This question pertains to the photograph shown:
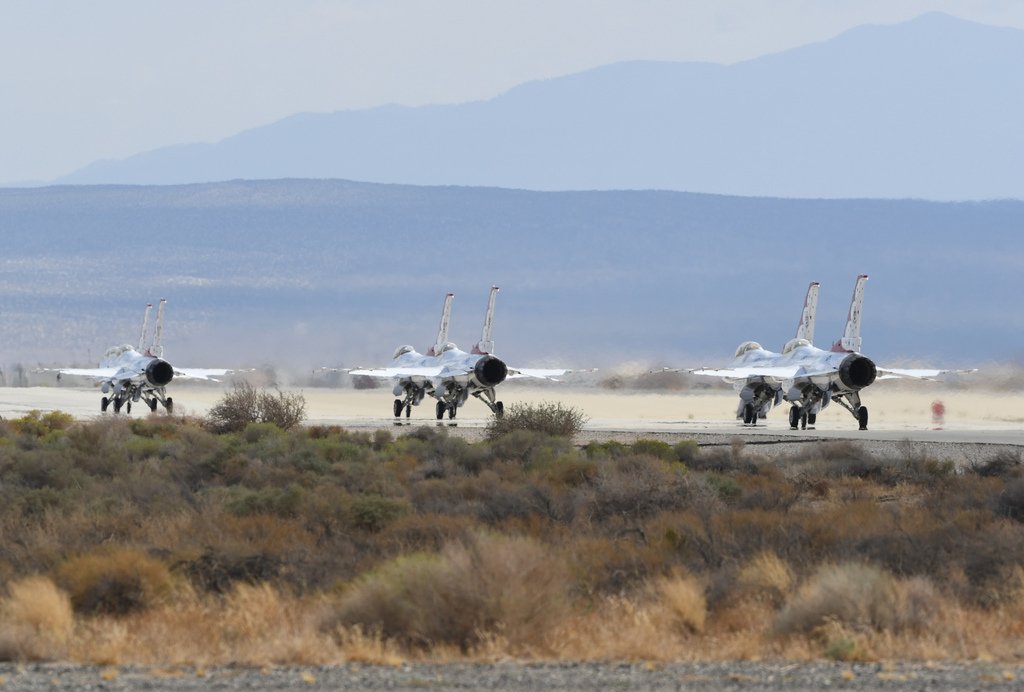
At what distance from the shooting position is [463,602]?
15938 millimetres

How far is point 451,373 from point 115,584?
46822 millimetres

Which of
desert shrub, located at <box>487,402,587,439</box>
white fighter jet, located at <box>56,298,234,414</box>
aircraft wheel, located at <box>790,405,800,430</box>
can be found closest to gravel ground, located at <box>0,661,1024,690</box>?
desert shrub, located at <box>487,402,587,439</box>

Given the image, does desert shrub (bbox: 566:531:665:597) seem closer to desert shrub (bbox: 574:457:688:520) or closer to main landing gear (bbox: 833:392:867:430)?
desert shrub (bbox: 574:457:688:520)

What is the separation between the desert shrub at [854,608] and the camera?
16.3m

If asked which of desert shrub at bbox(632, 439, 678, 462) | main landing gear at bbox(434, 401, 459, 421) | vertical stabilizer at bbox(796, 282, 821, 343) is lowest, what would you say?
desert shrub at bbox(632, 439, 678, 462)

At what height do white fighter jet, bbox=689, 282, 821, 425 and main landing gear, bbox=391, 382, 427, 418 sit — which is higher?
white fighter jet, bbox=689, 282, 821, 425

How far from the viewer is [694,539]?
20.8 metres

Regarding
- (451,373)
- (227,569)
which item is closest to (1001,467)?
(227,569)

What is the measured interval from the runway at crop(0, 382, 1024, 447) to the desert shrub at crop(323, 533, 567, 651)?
3225 cm

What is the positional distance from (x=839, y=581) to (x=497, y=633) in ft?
10.6

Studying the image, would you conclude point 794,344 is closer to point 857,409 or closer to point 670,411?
point 857,409

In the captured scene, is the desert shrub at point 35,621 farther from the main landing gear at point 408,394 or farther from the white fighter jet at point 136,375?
the white fighter jet at point 136,375

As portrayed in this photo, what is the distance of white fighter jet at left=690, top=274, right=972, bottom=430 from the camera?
57.2m

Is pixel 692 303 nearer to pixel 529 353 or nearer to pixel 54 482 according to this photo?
pixel 529 353
